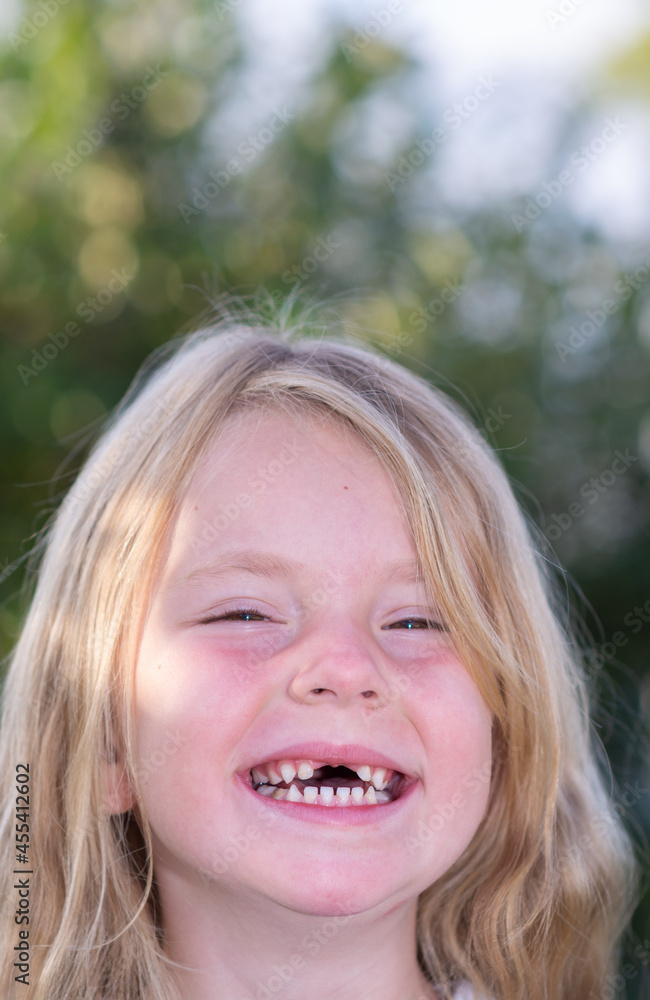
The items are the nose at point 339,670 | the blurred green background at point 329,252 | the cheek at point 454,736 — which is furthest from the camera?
the blurred green background at point 329,252

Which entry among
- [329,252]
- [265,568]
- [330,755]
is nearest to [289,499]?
[265,568]

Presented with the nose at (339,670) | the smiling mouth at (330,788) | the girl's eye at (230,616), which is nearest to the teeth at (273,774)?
the smiling mouth at (330,788)

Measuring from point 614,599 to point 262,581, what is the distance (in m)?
2.03

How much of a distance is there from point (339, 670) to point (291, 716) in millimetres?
123

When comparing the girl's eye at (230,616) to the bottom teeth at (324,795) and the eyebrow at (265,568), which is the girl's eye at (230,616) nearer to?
the eyebrow at (265,568)

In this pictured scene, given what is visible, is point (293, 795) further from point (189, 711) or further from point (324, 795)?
point (189, 711)

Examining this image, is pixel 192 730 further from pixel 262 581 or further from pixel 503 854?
pixel 503 854

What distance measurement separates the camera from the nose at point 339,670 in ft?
5.02

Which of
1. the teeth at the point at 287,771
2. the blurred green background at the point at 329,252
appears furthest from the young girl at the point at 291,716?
the blurred green background at the point at 329,252

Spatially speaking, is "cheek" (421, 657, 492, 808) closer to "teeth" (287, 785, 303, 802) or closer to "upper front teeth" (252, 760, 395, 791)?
"upper front teeth" (252, 760, 395, 791)

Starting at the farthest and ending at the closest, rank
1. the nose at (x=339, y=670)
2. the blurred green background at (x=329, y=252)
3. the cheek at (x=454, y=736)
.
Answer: the blurred green background at (x=329, y=252) < the cheek at (x=454, y=736) < the nose at (x=339, y=670)

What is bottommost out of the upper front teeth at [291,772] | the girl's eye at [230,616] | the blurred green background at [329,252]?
the upper front teeth at [291,772]

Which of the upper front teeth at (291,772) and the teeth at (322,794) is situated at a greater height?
the upper front teeth at (291,772)

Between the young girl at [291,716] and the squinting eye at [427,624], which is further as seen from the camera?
the squinting eye at [427,624]
